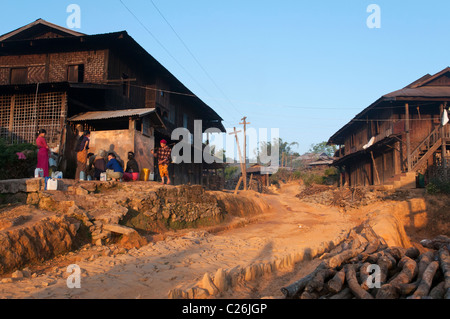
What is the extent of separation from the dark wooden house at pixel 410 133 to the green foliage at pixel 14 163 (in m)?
17.9

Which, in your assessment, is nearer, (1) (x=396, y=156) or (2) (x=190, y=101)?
(1) (x=396, y=156)

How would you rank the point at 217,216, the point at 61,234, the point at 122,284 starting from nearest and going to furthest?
the point at 122,284, the point at 61,234, the point at 217,216

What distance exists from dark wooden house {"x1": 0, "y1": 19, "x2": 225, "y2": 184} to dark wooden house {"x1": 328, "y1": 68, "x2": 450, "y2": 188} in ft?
42.1

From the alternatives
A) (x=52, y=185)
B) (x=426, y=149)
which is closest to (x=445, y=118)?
(x=426, y=149)

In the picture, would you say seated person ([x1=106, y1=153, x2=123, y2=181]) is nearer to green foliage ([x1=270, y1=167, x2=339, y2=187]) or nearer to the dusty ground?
the dusty ground

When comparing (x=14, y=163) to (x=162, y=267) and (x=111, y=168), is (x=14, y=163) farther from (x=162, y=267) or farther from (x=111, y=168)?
(x=162, y=267)

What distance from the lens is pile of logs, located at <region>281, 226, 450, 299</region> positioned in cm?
580

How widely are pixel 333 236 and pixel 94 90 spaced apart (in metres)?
12.3

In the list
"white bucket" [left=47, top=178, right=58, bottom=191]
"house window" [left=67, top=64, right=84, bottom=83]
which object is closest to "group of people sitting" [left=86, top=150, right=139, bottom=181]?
"white bucket" [left=47, top=178, right=58, bottom=191]

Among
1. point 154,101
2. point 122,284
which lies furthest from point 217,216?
point 154,101

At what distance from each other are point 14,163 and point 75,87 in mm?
3990

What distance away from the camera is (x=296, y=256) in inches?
330

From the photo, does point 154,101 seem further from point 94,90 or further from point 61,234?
point 61,234

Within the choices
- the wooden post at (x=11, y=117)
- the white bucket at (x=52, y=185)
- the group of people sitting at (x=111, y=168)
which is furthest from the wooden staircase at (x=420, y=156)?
the wooden post at (x=11, y=117)
